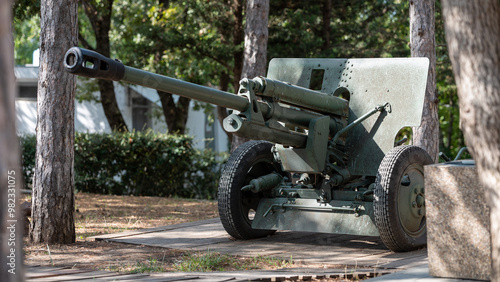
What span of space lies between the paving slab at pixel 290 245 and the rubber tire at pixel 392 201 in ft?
0.38

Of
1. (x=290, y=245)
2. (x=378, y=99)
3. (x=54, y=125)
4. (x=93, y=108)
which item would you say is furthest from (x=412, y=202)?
(x=93, y=108)

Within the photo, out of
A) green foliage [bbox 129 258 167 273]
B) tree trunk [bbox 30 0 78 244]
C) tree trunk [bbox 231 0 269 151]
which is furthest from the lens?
tree trunk [bbox 231 0 269 151]

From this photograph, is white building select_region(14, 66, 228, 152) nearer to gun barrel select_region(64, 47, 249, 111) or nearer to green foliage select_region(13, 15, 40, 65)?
green foliage select_region(13, 15, 40, 65)

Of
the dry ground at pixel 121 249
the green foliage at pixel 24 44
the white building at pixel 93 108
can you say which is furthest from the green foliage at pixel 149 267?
the green foliage at pixel 24 44

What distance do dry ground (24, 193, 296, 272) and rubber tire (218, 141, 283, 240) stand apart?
0.74m

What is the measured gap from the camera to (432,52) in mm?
8828

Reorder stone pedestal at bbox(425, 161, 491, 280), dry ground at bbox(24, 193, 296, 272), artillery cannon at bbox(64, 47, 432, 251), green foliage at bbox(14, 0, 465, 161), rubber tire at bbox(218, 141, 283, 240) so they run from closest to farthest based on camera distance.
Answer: stone pedestal at bbox(425, 161, 491, 280), dry ground at bbox(24, 193, 296, 272), artillery cannon at bbox(64, 47, 432, 251), rubber tire at bbox(218, 141, 283, 240), green foliage at bbox(14, 0, 465, 161)

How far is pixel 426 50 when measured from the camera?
28.8 ft

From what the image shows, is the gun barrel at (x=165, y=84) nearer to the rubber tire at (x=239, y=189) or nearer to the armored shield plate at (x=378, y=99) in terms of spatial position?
the armored shield plate at (x=378, y=99)

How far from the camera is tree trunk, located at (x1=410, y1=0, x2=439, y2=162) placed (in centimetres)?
871

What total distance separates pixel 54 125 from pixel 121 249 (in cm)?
136

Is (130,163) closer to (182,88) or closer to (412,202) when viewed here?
(182,88)

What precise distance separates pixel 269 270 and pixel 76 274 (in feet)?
4.71

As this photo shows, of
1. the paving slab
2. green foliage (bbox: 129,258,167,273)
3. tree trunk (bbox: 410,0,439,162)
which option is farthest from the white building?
green foliage (bbox: 129,258,167,273)
